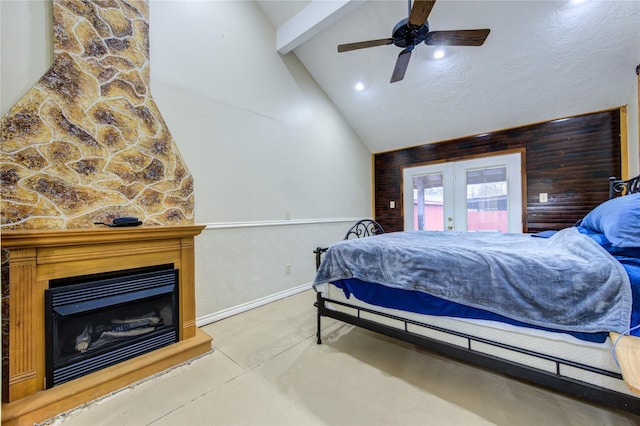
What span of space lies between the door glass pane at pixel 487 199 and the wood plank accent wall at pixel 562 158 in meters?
0.27

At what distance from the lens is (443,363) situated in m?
1.95

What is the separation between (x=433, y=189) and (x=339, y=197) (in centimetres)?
179

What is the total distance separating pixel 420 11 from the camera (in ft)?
6.28

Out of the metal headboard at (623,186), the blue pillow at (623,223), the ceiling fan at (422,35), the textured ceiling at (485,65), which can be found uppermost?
the textured ceiling at (485,65)

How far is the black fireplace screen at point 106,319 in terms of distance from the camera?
65.2 inches

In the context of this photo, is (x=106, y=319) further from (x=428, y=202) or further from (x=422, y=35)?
(x=428, y=202)

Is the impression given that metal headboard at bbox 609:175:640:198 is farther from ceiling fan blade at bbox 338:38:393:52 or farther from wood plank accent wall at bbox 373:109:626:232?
ceiling fan blade at bbox 338:38:393:52

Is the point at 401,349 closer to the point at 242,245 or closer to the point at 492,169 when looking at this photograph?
the point at 242,245

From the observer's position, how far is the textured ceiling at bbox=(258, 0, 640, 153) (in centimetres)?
269

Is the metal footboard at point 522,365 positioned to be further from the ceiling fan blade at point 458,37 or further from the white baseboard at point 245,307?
the ceiling fan blade at point 458,37

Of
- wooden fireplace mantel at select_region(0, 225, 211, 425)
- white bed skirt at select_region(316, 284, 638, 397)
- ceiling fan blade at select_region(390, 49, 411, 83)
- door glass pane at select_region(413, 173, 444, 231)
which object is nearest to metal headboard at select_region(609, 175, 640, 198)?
door glass pane at select_region(413, 173, 444, 231)

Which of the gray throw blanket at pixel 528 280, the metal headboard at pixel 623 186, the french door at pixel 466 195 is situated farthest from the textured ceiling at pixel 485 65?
the gray throw blanket at pixel 528 280

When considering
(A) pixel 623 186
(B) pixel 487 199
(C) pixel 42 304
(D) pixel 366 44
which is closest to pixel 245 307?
(C) pixel 42 304

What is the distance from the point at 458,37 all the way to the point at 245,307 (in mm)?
3497
